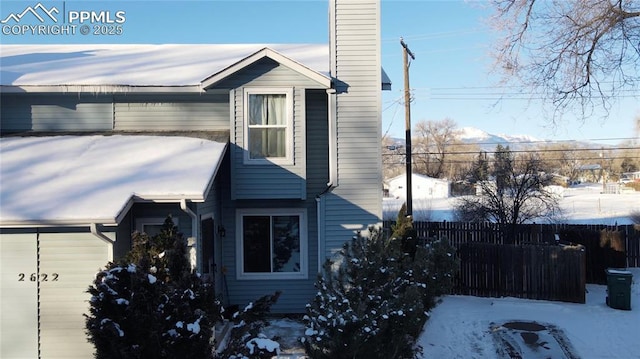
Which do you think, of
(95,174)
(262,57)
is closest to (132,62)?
(262,57)

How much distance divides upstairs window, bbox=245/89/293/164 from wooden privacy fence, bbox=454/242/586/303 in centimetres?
607

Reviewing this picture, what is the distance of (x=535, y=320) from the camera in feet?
34.5

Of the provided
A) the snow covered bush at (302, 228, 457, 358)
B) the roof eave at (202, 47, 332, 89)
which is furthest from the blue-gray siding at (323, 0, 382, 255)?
the snow covered bush at (302, 228, 457, 358)

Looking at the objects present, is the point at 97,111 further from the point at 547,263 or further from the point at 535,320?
the point at 547,263

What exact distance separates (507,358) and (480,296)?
5105 mm

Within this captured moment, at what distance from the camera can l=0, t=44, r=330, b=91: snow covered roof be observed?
34.8 ft

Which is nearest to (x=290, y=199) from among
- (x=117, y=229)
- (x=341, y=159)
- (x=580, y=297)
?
(x=341, y=159)

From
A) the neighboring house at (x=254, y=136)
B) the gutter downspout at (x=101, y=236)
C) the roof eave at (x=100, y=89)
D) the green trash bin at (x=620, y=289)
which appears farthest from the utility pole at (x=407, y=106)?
the gutter downspout at (x=101, y=236)

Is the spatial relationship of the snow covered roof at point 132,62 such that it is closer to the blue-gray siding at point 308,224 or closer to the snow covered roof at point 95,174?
the blue-gray siding at point 308,224

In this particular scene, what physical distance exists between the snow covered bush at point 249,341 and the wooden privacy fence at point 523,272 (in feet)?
29.5

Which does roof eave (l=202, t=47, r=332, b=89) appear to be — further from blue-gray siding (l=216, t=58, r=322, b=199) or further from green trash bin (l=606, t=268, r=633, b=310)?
green trash bin (l=606, t=268, r=633, b=310)

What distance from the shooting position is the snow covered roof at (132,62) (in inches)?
418

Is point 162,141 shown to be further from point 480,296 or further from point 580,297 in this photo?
point 580,297

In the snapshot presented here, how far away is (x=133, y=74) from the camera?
1129 centimetres
